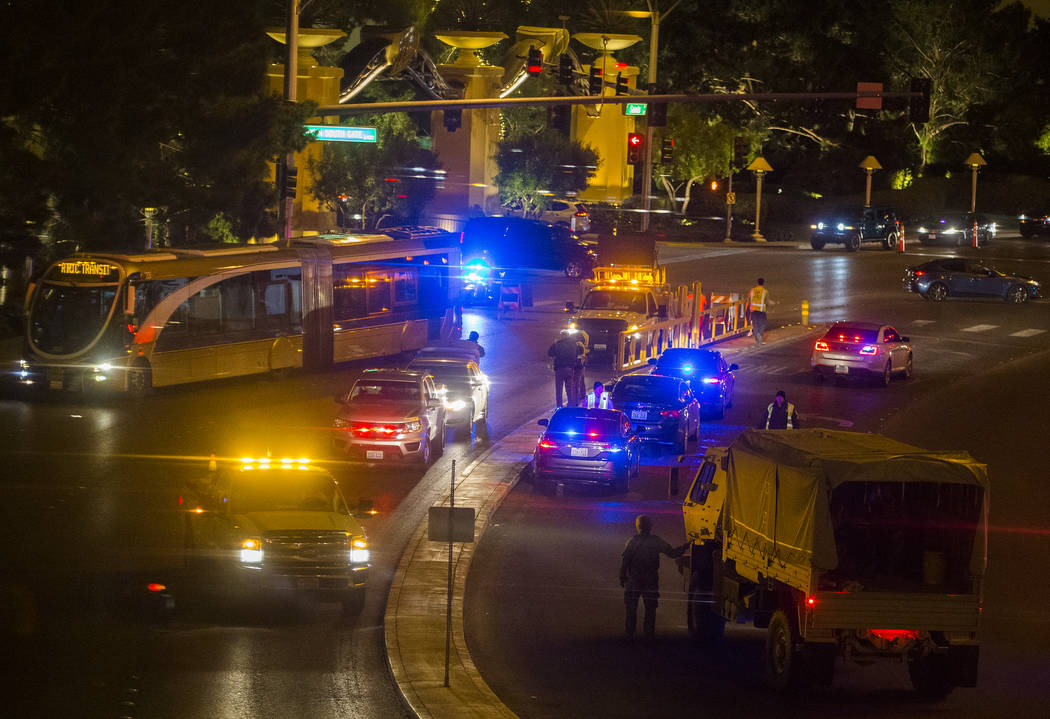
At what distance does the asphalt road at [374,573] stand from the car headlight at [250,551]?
0.66 m

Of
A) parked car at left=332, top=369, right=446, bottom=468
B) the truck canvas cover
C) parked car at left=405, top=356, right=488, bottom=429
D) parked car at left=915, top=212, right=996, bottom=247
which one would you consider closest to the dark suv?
parked car at left=915, top=212, right=996, bottom=247

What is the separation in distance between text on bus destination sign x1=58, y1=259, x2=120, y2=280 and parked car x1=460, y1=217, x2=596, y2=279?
26099 mm

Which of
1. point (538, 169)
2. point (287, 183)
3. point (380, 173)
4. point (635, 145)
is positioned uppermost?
Result: point (635, 145)

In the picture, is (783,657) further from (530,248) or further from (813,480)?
(530,248)

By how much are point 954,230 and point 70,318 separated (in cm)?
4834

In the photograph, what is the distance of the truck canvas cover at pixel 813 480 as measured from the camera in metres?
13.2

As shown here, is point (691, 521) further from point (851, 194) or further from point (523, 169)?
point (851, 194)

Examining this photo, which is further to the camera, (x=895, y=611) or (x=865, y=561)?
(x=865, y=561)

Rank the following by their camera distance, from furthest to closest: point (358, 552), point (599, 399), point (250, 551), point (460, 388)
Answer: point (460, 388) → point (599, 399) → point (358, 552) → point (250, 551)

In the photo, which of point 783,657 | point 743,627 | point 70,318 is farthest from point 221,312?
point 783,657

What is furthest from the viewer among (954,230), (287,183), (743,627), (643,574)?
(954,230)

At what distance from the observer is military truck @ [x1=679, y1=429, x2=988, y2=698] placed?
13086mm

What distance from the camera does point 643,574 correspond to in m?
15.2

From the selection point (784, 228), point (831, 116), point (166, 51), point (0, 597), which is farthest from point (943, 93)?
point (0, 597)
